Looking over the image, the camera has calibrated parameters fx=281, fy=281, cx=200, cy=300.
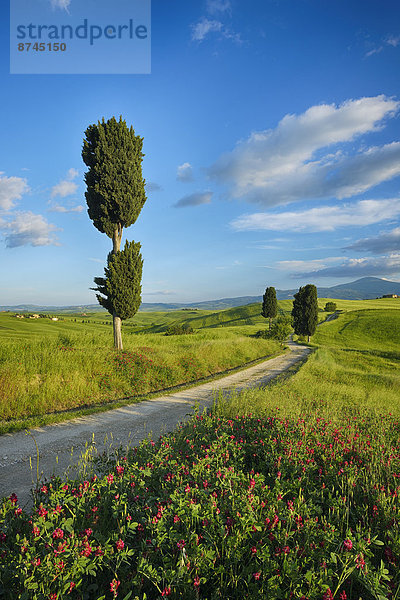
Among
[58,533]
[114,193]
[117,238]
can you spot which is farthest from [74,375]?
[114,193]

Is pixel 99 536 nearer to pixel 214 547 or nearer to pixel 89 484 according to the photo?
pixel 89 484

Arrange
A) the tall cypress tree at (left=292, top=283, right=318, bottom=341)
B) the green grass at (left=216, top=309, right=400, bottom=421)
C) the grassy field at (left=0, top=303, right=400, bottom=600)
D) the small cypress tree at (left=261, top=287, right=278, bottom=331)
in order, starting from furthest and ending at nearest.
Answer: the small cypress tree at (left=261, top=287, right=278, bottom=331), the tall cypress tree at (left=292, top=283, right=318, bottom=341), the green grass at (left=216, top=309, right=400, bottom=421), the grassy field at (left=0, top=303, right=400, bottom=600)

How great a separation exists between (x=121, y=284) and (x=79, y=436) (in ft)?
35.5

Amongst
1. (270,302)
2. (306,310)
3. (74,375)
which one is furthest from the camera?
(270,302)

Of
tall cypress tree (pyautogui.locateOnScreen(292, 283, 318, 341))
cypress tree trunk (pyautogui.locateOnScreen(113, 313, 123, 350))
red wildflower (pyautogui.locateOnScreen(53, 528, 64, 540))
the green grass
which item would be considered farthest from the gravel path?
tall cypress tree (pyautogui.locateOnScreen(292, 283, 318, 341))

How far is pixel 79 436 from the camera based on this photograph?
22.5ft

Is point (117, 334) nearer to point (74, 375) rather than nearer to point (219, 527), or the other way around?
point (74, 375)

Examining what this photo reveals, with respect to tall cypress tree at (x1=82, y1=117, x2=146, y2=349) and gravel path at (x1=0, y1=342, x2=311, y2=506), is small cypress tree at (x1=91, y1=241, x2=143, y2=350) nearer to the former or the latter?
tall cypress tree at (x1=82, y1=117, x2=146, y2=349)

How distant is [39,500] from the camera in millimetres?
3291

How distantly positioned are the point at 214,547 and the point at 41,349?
12165mm

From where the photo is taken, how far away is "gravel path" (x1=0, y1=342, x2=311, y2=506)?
5094 millimetres

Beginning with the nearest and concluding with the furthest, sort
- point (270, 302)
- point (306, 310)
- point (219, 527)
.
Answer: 1. point (219, 527)
2. point (306, 310)
3. point (270, 302)

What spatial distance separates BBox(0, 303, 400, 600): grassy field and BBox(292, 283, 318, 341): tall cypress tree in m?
43.5

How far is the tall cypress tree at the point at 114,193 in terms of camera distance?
54.6ft
